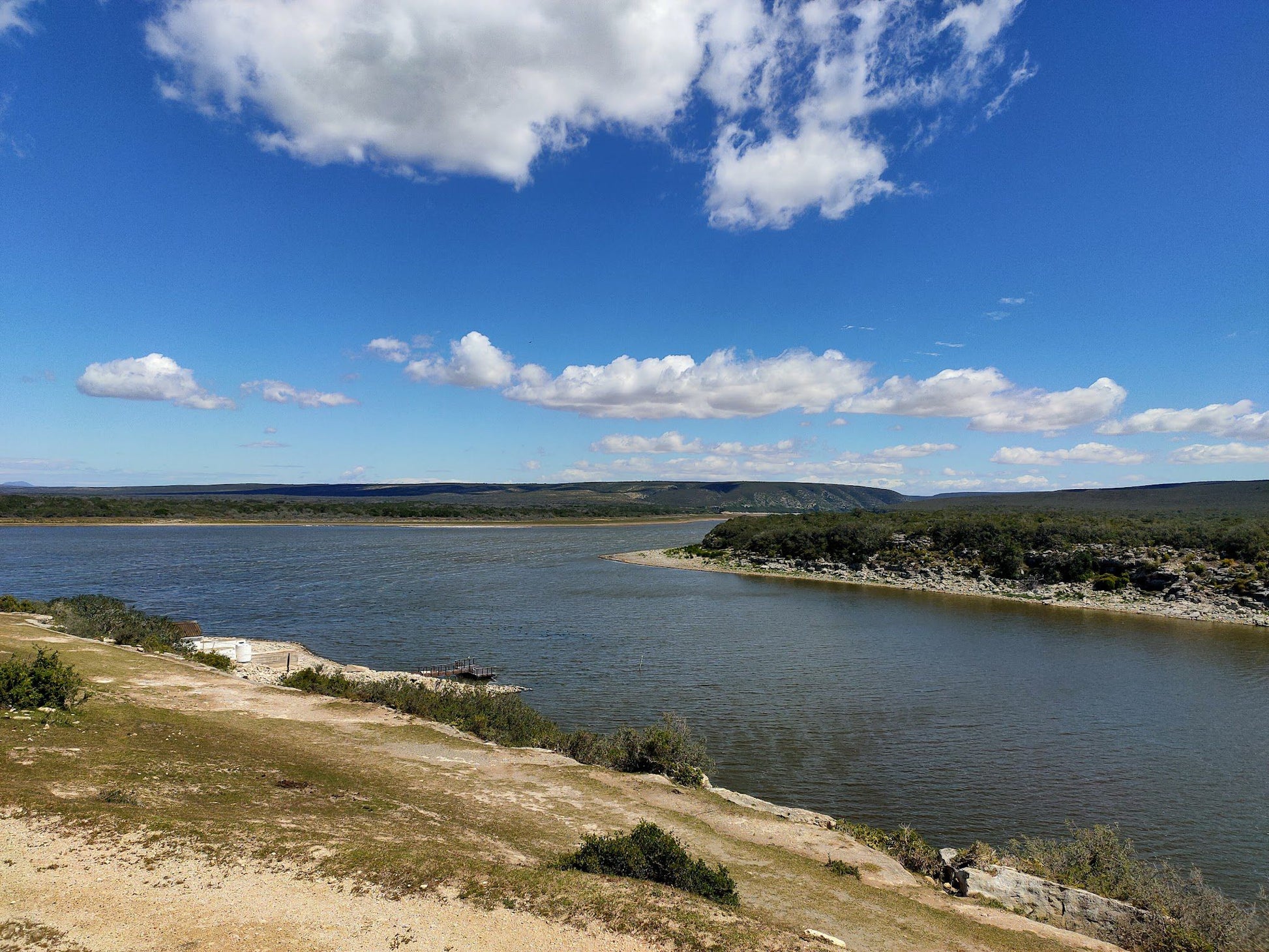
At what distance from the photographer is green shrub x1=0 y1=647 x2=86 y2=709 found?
14.6 metres

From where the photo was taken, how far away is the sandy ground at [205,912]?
749 centimetres

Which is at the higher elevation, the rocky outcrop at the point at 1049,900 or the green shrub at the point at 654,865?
the green shrub at the point at 654,865

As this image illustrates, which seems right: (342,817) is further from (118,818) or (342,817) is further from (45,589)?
(45,589)

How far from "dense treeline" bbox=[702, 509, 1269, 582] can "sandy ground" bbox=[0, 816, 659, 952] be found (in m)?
62.2

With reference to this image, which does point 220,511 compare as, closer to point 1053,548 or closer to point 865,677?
point 865,677

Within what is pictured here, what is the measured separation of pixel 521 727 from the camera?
20.3 m

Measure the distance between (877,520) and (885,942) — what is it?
77.6 m

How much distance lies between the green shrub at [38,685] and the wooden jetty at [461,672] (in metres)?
13.5

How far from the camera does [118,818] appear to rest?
10.0 meters

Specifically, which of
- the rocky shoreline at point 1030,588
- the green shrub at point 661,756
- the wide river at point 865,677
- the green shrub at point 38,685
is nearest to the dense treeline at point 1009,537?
the rocky shoreline at point 1030,588

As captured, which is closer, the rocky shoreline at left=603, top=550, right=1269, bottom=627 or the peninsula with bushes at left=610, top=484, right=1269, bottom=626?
the rocky shoreline at left=603, top=550, right=1269, bottom=627

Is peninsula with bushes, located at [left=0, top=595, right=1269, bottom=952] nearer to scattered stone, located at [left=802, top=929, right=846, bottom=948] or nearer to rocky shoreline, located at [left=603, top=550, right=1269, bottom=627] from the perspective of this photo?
scattered stone, located at [left=802, top=929, right=846, bottom=948]

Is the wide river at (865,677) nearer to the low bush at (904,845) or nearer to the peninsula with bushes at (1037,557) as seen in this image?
the low bush at (904,845)

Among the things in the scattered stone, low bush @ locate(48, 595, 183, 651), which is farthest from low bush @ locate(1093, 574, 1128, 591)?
low bush @ locate(48, 595, 183, 651)
